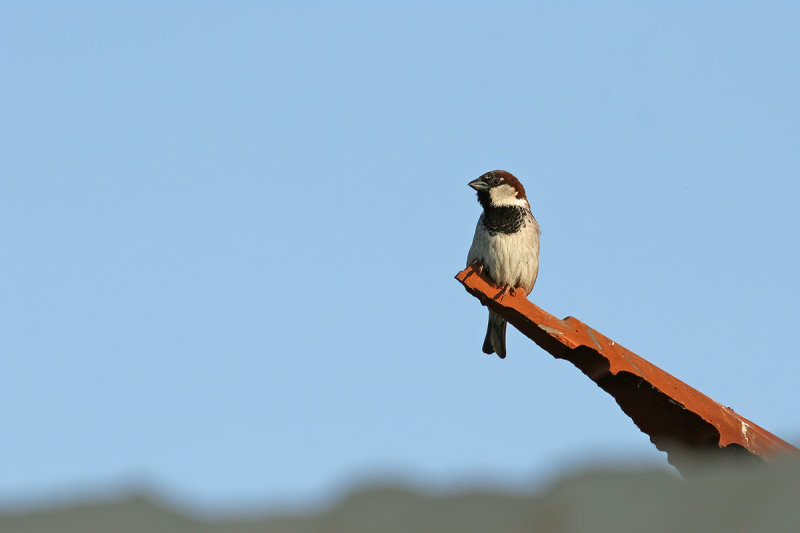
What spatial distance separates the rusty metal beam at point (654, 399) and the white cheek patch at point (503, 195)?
1993mm

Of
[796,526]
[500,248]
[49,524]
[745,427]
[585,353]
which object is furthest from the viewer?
[500,248]

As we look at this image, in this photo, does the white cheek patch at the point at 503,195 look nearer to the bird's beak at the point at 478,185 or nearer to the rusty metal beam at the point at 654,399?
the bird's beak at the point at 478,185

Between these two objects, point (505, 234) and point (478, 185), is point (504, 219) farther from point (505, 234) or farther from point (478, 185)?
point (478, 185)

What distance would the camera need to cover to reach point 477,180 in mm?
5965

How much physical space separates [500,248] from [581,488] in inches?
173

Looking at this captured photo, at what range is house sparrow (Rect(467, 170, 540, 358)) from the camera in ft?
18.9

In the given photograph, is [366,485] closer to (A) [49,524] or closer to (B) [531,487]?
(B) [531,487]

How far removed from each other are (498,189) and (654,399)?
2.47 m

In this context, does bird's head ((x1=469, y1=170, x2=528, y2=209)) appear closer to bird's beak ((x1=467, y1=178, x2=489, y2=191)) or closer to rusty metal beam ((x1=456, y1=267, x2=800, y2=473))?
bird's beak ((x1=467, y1=178, x2=489, y2=191))

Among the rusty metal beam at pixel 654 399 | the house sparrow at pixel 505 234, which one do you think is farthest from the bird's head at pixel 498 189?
the rusty metal beam at pixel 654 399

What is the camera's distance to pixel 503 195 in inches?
234

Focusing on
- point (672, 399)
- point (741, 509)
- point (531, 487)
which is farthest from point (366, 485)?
point (672, 399)

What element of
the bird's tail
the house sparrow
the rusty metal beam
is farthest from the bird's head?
the rusty metal beam

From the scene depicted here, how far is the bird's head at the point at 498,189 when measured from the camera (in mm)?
5930
